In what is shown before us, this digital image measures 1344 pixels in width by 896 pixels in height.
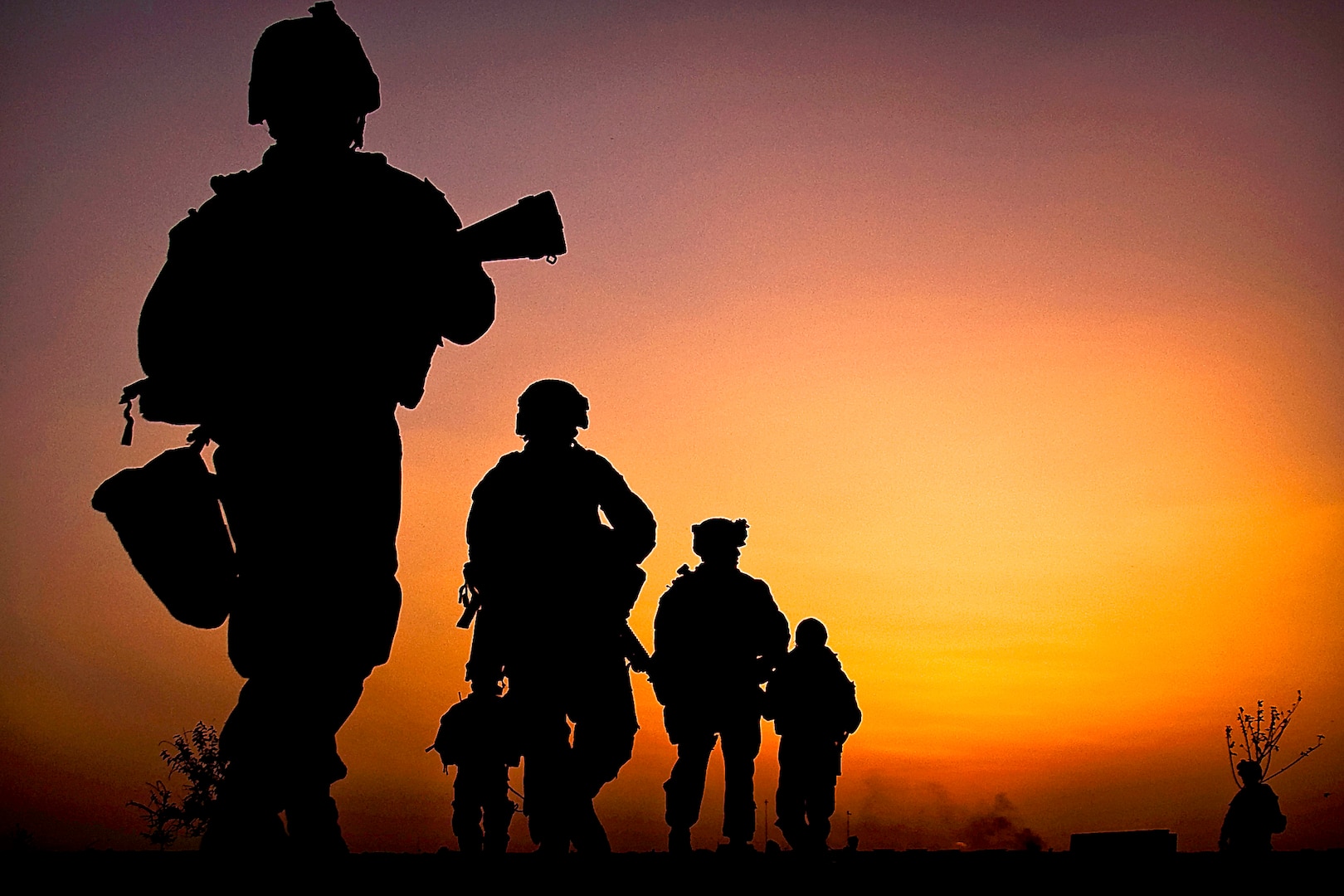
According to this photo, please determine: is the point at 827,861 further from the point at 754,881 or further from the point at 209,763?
the point at 209,763

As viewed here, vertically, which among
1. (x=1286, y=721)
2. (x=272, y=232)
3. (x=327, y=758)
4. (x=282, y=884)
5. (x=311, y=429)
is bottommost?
(x=282, y=884)

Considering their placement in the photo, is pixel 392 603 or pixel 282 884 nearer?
pixel 282 884

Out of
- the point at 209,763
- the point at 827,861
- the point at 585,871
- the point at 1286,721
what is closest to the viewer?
the point at 585,871

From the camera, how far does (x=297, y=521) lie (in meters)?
4.28

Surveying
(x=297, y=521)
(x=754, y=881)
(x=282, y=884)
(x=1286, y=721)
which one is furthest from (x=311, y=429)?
(x=1286, y=721)

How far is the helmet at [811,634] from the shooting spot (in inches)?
525

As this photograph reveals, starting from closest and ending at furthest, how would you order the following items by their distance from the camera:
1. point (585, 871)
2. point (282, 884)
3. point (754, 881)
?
point (282, 884)
point (754, 881)
point (585, 871)

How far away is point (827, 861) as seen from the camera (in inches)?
289

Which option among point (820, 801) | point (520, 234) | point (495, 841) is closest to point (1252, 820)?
point (820, 801)

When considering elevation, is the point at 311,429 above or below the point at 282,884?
above

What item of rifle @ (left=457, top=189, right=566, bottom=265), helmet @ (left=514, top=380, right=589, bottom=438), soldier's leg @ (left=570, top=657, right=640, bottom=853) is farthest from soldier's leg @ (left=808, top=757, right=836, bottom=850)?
rifle @ (left=457, top=189, right=566, bottom=265)

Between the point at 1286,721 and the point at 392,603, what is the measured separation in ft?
48.7

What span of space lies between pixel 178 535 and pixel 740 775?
776 cm

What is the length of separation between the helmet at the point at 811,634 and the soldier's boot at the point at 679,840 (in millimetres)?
2340
